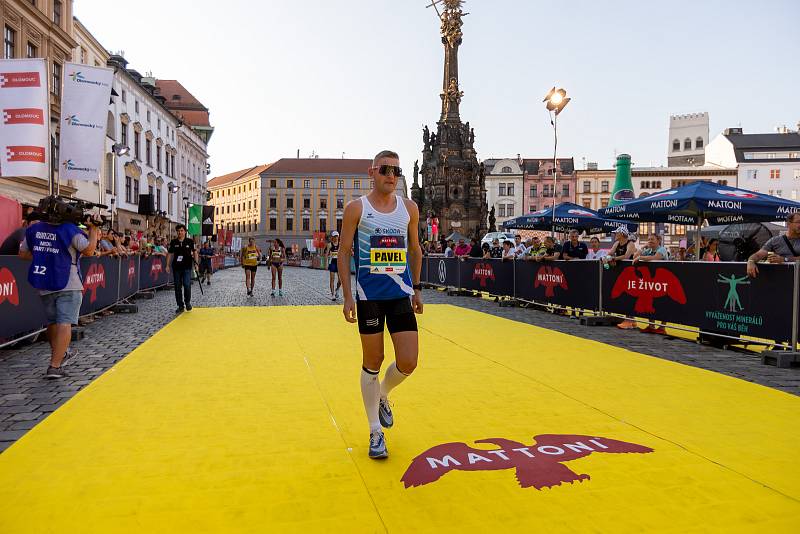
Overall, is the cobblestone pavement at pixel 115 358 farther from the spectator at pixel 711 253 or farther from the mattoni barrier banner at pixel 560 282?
the spectator at pixel 711 253

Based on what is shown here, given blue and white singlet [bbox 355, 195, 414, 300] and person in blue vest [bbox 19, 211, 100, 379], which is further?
person in blue vest [bbox 19, 211, 100, 379]

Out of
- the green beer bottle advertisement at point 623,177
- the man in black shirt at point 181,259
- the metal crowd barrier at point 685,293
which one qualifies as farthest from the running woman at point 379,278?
the green beer bottle advertisement at point 623,177

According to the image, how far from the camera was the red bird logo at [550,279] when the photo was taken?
1395 cm

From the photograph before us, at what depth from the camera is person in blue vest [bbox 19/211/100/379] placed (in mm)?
6766

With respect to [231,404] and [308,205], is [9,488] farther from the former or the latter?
[308,205]

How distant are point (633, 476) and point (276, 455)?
2294 mm

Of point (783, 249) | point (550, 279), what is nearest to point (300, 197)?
point (550, 279)

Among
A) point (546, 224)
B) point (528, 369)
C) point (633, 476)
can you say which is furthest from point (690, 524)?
point (546, 224)

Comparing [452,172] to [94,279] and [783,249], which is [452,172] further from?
[783,249]

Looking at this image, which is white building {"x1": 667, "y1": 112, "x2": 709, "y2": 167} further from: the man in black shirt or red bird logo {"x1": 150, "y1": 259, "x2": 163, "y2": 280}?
the man in black shirt

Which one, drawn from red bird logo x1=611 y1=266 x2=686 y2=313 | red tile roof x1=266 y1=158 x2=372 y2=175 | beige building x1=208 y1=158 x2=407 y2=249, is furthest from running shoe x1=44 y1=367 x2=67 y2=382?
red tile roof x1=266 y1=158 x2=372 y2=175

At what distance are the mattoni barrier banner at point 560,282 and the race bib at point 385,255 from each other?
9.04 meters

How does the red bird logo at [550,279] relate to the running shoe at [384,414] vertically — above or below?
above

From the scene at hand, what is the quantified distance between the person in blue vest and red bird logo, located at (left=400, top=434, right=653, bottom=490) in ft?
15.4
